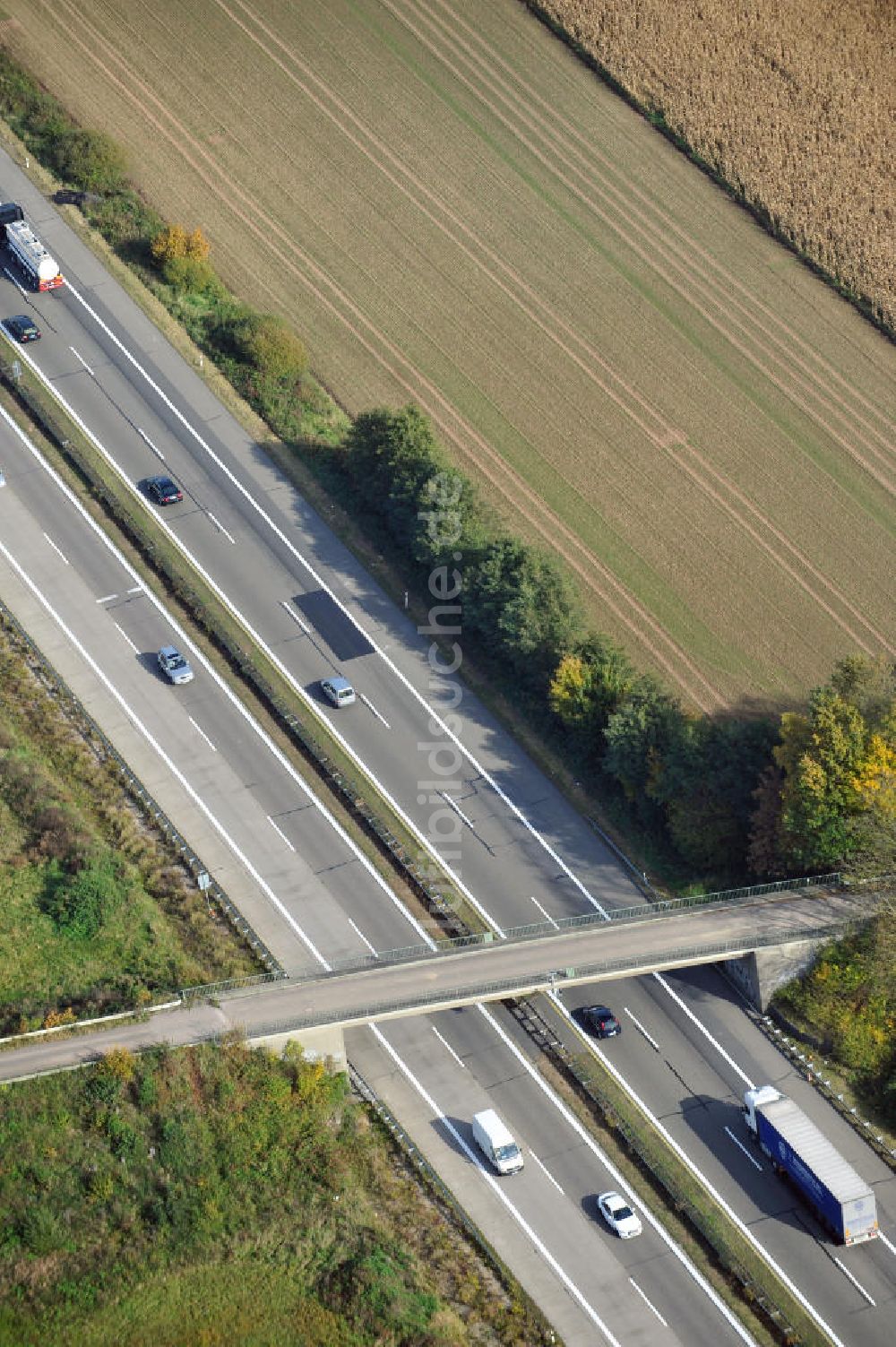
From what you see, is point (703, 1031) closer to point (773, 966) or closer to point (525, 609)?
point (773, 966)

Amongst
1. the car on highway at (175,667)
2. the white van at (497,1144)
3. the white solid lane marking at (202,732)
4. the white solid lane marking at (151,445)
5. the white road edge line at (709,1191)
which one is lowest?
the white solid lane marking at (202,732)

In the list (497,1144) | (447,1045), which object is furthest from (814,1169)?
(447,1045)

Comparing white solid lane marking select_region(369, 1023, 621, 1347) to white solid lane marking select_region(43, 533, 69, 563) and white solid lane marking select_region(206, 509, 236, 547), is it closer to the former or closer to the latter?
white solid lane marking select_region(206, 509, 236, 547)

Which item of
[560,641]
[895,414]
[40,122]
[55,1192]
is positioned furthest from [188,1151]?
[40,122]

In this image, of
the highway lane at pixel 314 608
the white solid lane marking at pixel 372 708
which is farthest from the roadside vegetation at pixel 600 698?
the white solid lane marking at pixel 372 708

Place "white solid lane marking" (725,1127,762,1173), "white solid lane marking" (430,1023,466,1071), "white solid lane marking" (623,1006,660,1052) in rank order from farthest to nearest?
"white solid lane marking" (623,1006,660,1052)
"white solid lane marking" (430,1023,466,1071)
"white solid lane marking" (725,1127,762,1173)

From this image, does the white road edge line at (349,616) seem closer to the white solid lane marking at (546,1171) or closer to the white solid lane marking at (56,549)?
the white solid lane marking at (56,549)

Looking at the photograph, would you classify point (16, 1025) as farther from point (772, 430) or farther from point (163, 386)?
point (772, 430)

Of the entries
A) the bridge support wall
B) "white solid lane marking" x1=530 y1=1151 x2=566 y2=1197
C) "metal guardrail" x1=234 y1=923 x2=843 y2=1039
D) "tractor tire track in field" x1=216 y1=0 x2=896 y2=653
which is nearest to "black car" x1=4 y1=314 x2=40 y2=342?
"tractor tire track in field" x1=216 y1=0 x2=896 y2=653
